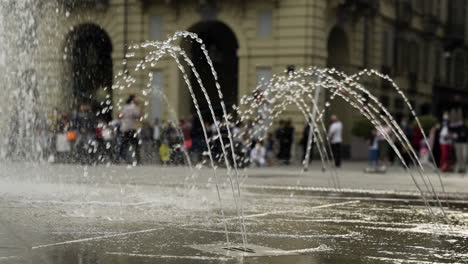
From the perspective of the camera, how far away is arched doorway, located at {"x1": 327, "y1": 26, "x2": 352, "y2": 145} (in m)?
31.1

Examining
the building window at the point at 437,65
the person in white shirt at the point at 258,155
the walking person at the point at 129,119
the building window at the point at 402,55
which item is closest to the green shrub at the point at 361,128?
the person in white shirt at the point at 258,155

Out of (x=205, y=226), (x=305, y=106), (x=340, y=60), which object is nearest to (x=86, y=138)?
(x=305, y=106)

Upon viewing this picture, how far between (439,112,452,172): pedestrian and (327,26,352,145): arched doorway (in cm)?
969

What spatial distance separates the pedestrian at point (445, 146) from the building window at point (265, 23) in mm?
8371

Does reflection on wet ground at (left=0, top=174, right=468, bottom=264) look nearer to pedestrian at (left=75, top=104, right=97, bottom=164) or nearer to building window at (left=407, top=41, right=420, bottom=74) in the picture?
pedestrian at (left=75, top=104, right=97, bottom=164)

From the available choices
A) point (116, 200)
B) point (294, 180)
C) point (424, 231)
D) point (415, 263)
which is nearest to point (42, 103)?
point (294, 180)

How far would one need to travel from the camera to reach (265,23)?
92.3ft

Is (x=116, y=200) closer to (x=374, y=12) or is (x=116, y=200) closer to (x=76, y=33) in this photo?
(x=76, y=33)

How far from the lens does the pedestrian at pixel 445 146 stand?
21.0 meters

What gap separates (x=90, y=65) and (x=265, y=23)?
9.53m

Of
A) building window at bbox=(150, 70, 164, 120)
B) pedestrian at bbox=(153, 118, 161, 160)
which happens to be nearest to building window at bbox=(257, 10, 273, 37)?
building window at bbox=(150, 70, 164, 120)

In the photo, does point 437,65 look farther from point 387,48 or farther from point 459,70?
point 387,48

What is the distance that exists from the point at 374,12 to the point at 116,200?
958 inches

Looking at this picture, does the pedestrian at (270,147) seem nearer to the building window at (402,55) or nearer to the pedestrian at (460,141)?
the pedestrian at (460,141)
